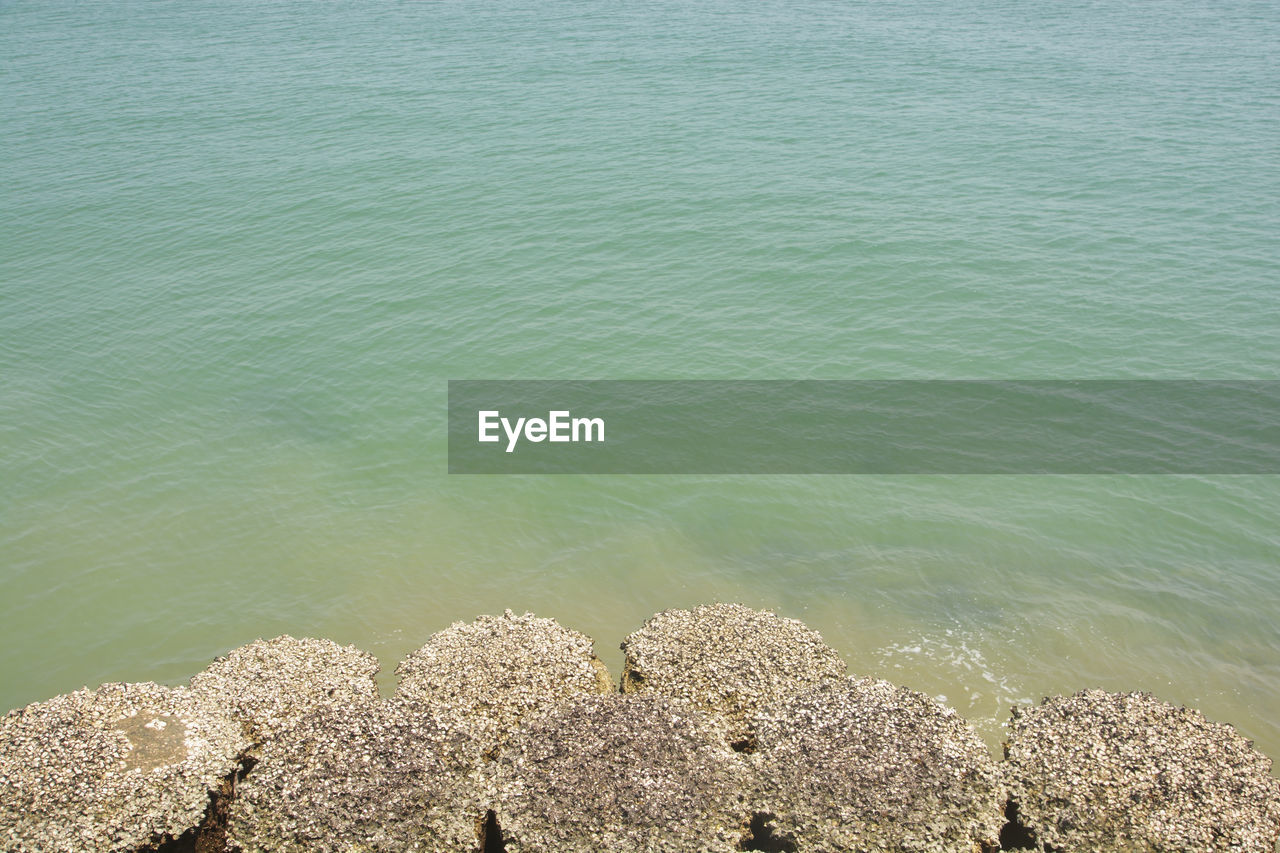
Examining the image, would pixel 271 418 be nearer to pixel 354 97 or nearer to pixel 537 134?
pixel 537 134

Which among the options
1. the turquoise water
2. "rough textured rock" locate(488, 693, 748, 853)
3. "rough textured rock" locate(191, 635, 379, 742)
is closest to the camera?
"rough textured rock" locate(488, 693, 748, 853)

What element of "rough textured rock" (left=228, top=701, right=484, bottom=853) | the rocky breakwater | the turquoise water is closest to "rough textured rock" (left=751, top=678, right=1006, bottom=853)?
the rocky breakwater

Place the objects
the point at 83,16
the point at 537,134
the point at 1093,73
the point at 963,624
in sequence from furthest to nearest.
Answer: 1. the point at 83,16
2. the point at 1093,73
3. the point at 537,134
4. the point at 963,624

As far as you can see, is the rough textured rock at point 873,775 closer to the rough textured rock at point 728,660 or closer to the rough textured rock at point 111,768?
the rough textured rock at point 728,660

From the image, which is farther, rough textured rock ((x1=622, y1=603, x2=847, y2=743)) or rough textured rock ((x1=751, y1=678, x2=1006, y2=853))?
rough textured rock ((x1=622, y1=603, x2=847, y2=743))

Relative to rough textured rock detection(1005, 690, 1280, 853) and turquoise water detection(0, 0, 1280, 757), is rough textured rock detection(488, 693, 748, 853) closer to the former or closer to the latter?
turquoise water detection(0, 0, 1280, 757)

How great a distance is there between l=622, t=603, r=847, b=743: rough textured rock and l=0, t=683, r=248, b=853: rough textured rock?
25.9ft

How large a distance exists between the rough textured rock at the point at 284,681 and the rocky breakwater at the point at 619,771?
7cm

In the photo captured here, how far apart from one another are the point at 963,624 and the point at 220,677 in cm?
1624

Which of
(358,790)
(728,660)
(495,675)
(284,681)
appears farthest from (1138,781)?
(284,681)

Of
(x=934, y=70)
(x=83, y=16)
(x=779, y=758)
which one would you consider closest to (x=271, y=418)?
(x=779, y=758)

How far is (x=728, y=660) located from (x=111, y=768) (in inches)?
442

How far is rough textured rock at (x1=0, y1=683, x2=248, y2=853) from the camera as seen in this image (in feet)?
54.3

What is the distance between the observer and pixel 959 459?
1166 inches
